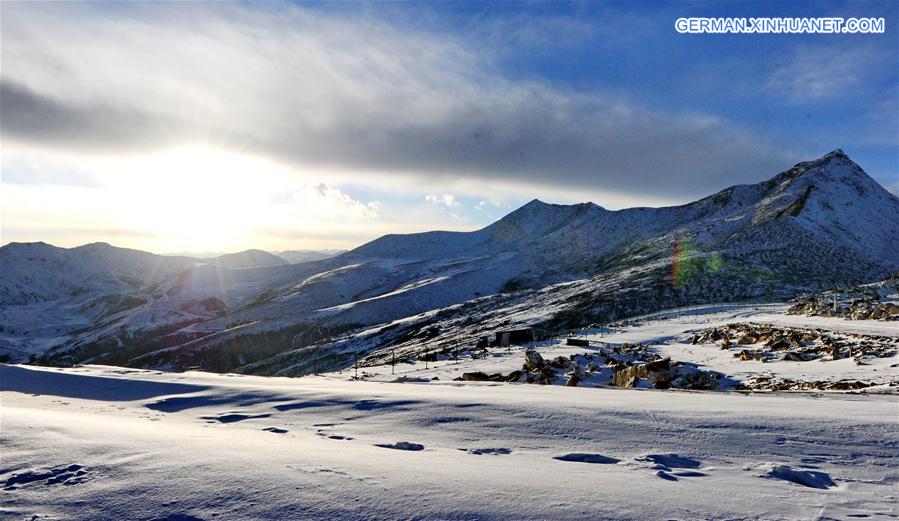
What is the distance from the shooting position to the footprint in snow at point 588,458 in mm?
5757

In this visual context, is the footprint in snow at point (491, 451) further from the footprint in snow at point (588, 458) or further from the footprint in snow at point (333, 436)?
the footprint in snow at point (333, 436)

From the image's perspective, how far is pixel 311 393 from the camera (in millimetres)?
10539

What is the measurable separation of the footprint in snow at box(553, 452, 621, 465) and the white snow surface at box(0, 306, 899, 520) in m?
0.03

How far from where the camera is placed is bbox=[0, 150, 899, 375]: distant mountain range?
224 feet

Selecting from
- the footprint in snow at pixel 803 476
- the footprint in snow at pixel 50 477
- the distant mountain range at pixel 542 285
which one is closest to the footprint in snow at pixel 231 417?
the footprint in snow at pixel 50 477

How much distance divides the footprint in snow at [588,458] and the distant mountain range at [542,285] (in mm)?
38884

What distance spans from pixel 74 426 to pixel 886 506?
9495 millimetres

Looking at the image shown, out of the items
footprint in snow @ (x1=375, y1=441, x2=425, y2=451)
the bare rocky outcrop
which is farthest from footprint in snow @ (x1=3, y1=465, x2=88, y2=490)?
the bare rocky outcrop

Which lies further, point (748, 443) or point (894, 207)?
point (894, 207)

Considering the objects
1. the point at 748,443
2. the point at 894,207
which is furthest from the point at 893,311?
the point at 894,207

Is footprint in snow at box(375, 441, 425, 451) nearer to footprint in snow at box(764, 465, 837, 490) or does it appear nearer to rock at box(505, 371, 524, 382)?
footprint in snow at box(764, 465, 837, 490)

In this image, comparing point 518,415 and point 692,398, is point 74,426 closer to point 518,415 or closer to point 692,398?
point 518,415

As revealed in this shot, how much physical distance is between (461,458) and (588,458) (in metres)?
1.46

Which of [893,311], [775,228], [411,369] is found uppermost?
[775,228]
